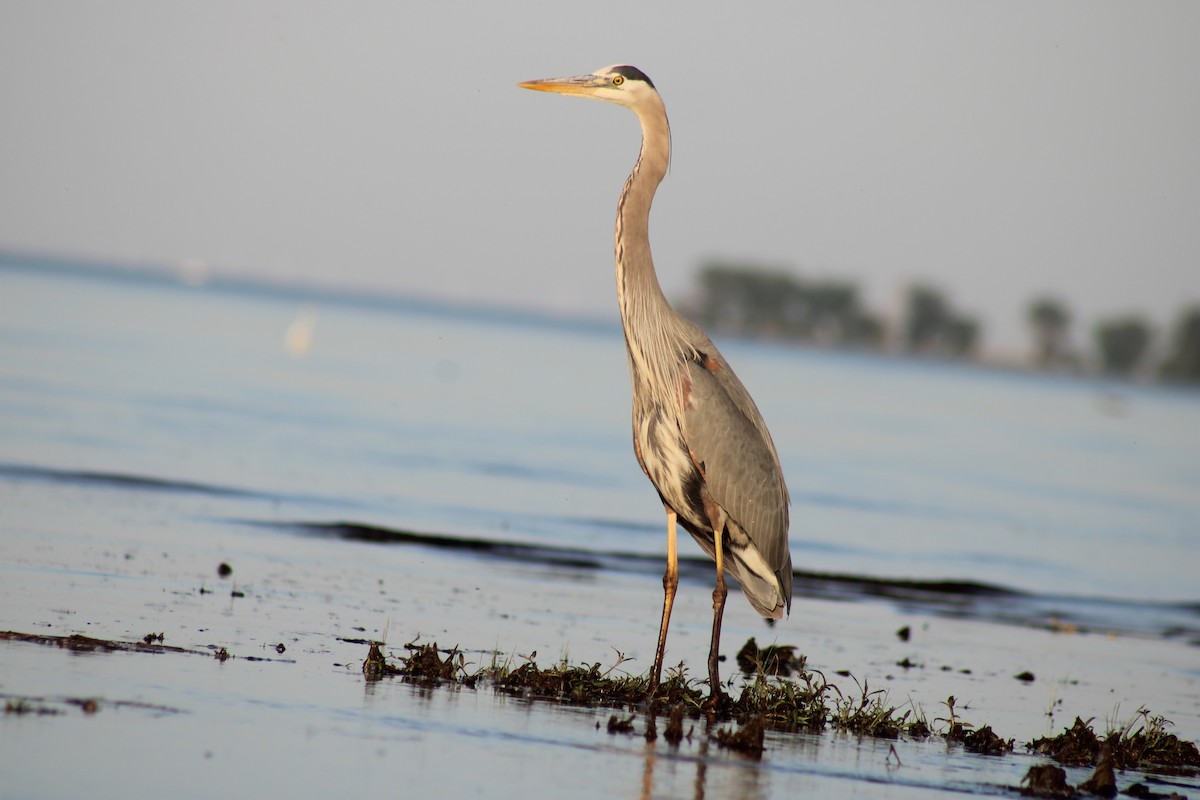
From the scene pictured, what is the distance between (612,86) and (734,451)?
1996mm

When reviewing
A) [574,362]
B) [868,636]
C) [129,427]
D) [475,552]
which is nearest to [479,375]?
[574,362]

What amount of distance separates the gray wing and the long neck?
159 millimetres

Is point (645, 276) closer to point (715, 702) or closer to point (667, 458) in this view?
point (667, 458)

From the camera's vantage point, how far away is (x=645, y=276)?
697 centimetres

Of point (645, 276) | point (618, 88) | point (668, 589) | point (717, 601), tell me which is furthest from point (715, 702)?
point (618, 88)

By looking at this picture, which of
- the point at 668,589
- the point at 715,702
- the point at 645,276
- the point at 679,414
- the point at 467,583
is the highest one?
the point at 645,276

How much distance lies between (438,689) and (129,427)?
14040 millimetres

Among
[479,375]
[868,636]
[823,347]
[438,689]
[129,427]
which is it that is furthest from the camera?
[823,347]

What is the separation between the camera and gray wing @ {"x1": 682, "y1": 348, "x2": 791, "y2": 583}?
22.1 ft

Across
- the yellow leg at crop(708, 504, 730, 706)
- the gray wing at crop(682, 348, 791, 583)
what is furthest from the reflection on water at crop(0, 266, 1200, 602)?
the gray wing at crop(682, 348, 791, 583)

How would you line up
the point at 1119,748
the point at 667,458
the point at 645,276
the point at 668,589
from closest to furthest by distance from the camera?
the point at 1119,748 → the point at 667,458 → the point at 645,276 → the point at 668,589

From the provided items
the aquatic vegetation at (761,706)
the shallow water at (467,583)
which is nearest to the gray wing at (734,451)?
the aquatic vegetation at (761,706)

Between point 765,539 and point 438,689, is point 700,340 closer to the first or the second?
point 765,539

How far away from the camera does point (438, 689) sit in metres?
6.32
